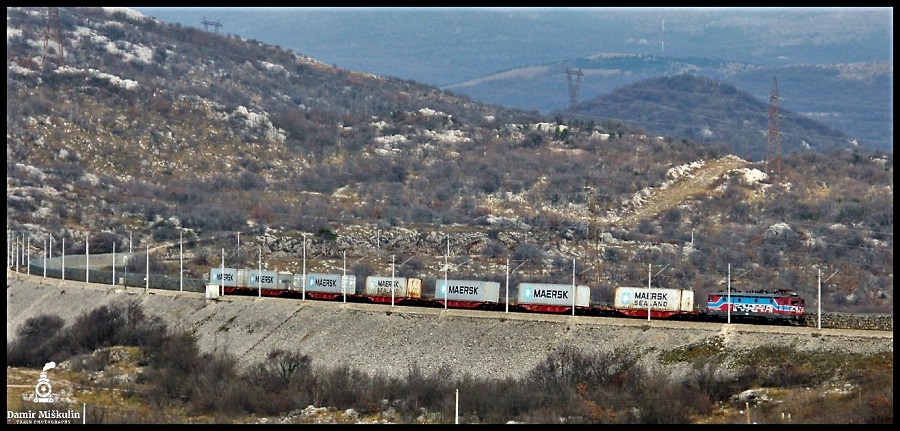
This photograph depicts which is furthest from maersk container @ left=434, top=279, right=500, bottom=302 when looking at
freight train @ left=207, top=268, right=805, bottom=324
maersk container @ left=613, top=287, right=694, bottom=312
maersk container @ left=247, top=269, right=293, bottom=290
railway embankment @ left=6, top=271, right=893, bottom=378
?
maersk container @ left=247, top=269, right=293, bottom=290

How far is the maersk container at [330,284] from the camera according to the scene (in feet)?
327

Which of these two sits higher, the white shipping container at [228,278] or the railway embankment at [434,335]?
the white shipping container at [228,278]

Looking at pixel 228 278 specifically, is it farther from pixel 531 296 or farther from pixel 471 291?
pixel 531 296

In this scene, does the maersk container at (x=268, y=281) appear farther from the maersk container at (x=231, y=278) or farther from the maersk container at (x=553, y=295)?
the maersk container at (x=553, y=295)

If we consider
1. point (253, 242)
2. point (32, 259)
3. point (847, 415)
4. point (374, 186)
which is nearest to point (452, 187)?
point (374, 186)

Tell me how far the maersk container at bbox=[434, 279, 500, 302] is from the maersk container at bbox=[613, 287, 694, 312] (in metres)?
9.42

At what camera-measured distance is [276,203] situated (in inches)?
7160

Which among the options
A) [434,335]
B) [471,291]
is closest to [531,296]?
[471,291]

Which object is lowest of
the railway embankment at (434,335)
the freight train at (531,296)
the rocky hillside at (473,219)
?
the railway embankment at (434,335)

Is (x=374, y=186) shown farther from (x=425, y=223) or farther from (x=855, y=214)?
(x=855, y=214)

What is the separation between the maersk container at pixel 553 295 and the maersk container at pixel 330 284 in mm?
13530

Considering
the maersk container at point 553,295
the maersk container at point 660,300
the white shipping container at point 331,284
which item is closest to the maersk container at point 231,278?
the white shipping container at point 331,284

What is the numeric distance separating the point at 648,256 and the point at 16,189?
→ 225ft

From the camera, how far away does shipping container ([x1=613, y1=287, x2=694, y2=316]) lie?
8475cm
